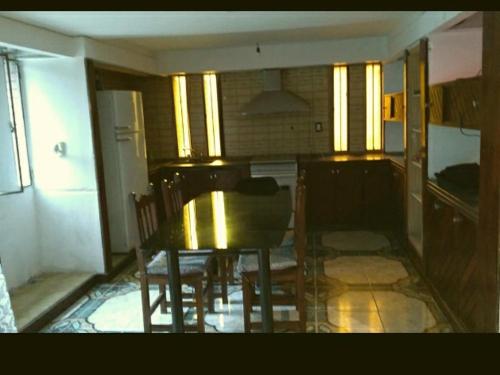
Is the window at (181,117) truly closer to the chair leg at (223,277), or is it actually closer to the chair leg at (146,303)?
the chair leg at (223,277)

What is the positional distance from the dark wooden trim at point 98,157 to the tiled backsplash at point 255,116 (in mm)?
1723

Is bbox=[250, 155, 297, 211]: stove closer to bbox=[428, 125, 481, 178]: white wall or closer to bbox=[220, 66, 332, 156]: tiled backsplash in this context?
bbox=[220, 66, 332, 156]: tiled backsplash

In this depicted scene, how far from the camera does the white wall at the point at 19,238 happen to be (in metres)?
3.80

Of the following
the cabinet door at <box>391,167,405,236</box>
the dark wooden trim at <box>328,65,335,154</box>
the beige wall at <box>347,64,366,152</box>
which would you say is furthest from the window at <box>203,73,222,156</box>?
the cabinet door at <box>391,167,405,236</box>

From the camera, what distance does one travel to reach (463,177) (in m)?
Result: 3.12

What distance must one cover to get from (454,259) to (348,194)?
2.63m

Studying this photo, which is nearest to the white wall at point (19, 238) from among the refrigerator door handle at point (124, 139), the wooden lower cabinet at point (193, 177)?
the refrigerator door handle at point (124, 139)

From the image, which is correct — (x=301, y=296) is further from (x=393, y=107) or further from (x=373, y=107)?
(x=373, y=107)

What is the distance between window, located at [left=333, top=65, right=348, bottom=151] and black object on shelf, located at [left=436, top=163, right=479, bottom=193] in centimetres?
263
